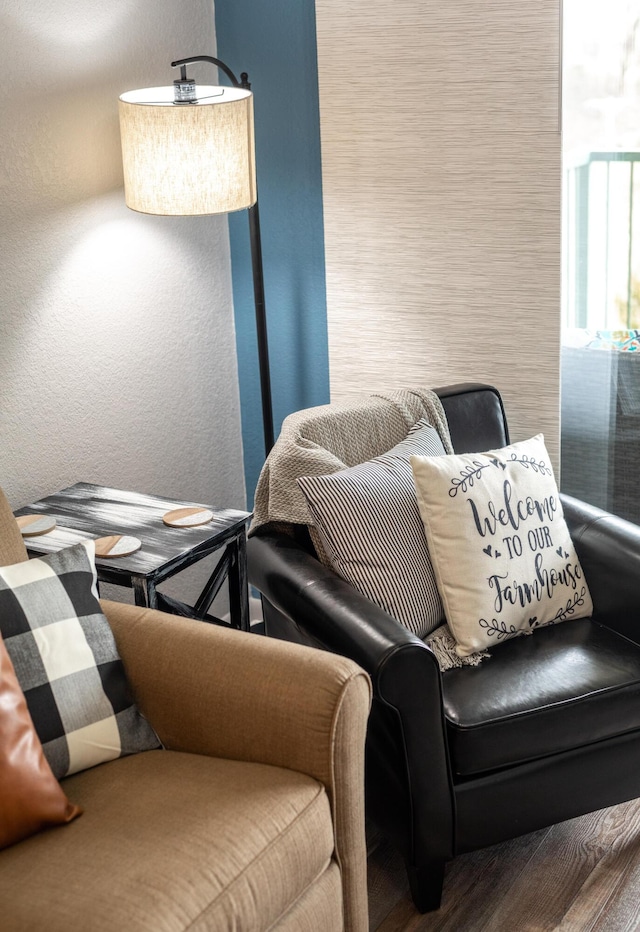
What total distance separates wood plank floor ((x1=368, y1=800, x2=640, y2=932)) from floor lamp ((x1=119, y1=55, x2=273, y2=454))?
147cm

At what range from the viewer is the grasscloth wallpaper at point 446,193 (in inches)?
93.7

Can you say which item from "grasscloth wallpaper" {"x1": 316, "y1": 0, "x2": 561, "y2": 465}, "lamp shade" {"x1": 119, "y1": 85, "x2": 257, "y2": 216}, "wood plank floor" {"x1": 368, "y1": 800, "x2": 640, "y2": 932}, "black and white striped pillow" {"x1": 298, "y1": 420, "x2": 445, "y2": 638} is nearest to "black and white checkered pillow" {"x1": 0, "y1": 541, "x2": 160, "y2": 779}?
"black and white striped pillow" {"x1": 298, "y1": 420, "x2": 445, "y2": 638}

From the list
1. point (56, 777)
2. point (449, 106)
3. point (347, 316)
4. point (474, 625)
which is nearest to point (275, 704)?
point (56, 777)

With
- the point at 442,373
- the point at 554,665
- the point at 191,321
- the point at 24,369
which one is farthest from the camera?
the point at 191,321

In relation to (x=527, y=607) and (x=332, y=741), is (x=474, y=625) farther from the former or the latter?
(x=332, y=741)

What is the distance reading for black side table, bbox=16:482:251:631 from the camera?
200cm

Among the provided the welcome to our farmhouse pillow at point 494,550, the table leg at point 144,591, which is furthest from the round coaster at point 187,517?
the welcome to our farmhouse pillow at point 494,550

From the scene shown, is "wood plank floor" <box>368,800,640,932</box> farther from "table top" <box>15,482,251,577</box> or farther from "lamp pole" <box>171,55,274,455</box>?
"lamp pole" <box>171,55,274,455</box>

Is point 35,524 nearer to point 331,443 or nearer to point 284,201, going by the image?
point 331,443

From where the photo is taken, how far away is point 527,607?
81.0 inches

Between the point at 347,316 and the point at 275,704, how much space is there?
138 centimetres

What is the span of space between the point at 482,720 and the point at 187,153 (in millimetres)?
1365

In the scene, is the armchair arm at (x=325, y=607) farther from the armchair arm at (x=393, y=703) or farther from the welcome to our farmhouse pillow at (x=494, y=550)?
the welcome to our farmhouse pillow at (x=494, y=550)

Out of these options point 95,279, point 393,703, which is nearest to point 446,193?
point 95,279
